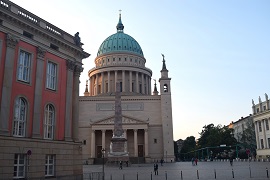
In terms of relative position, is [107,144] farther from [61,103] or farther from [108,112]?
[61,103]

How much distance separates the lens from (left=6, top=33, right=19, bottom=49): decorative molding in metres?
23.8

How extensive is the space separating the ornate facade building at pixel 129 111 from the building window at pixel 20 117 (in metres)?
52.2

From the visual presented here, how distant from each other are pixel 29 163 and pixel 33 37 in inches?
428

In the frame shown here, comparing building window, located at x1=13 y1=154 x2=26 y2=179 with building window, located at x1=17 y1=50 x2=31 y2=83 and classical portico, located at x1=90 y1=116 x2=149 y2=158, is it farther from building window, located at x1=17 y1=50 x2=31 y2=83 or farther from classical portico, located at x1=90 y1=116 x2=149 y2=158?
classical portico, located at x1=90 y1=116 x2=149 y2=158

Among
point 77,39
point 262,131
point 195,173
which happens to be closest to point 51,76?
point 77,39

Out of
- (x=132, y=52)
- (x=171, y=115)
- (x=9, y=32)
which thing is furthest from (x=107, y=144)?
(x=9, y=32)

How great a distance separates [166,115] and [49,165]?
6451 centimetres

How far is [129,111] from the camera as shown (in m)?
90.7

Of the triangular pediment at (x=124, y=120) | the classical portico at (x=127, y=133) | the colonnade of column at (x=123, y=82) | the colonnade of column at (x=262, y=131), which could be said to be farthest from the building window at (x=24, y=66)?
the colonnade of column at (x=123, y=82)

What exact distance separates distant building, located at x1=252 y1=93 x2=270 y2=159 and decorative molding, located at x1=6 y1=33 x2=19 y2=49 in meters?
69.3

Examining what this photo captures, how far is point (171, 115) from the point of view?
8838cm

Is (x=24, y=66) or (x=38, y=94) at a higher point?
(x=24, y=66)

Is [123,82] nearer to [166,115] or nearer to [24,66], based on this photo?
[166,115]

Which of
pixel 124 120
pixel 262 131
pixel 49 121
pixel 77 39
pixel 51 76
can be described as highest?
pixel 77 39
